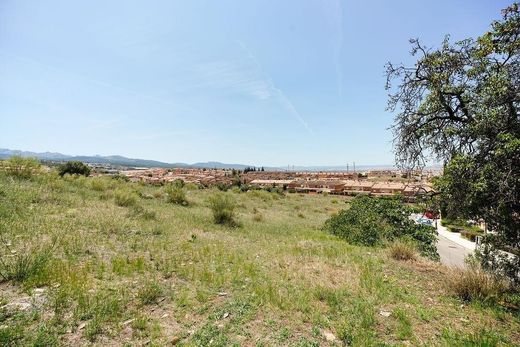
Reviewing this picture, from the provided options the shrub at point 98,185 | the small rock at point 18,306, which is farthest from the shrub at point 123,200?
the small rock at point 18,306

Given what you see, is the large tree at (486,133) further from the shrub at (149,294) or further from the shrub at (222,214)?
the shrub at (222,214)

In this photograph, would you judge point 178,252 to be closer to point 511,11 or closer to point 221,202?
point 221,202

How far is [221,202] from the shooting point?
44.4 feet

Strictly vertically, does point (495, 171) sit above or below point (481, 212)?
above

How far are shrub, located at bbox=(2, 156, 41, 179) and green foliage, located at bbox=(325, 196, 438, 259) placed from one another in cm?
1718

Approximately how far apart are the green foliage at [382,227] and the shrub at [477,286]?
4.74 metres

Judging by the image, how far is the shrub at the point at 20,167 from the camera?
15.1 meters

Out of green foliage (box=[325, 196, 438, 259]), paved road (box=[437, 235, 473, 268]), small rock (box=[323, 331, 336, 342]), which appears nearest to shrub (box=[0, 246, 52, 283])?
small rock (box=[323, 331, 336, 342])

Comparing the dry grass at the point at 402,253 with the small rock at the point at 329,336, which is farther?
the dry grass at the point at 402,253

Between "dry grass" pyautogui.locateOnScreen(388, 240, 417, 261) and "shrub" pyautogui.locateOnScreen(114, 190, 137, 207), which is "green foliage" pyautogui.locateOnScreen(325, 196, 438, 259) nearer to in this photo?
"dry grass" pyautogui.locateOnScreen(388, 240, 417, 261)

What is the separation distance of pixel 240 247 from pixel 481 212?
611cm

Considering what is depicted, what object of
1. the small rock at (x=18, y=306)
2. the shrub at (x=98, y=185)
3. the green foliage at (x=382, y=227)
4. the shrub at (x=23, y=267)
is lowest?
the green foliage at (x=382, y=227)

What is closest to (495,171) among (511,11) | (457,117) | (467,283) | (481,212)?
(481,212)

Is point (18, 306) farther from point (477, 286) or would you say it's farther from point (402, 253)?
point (402, 253)
